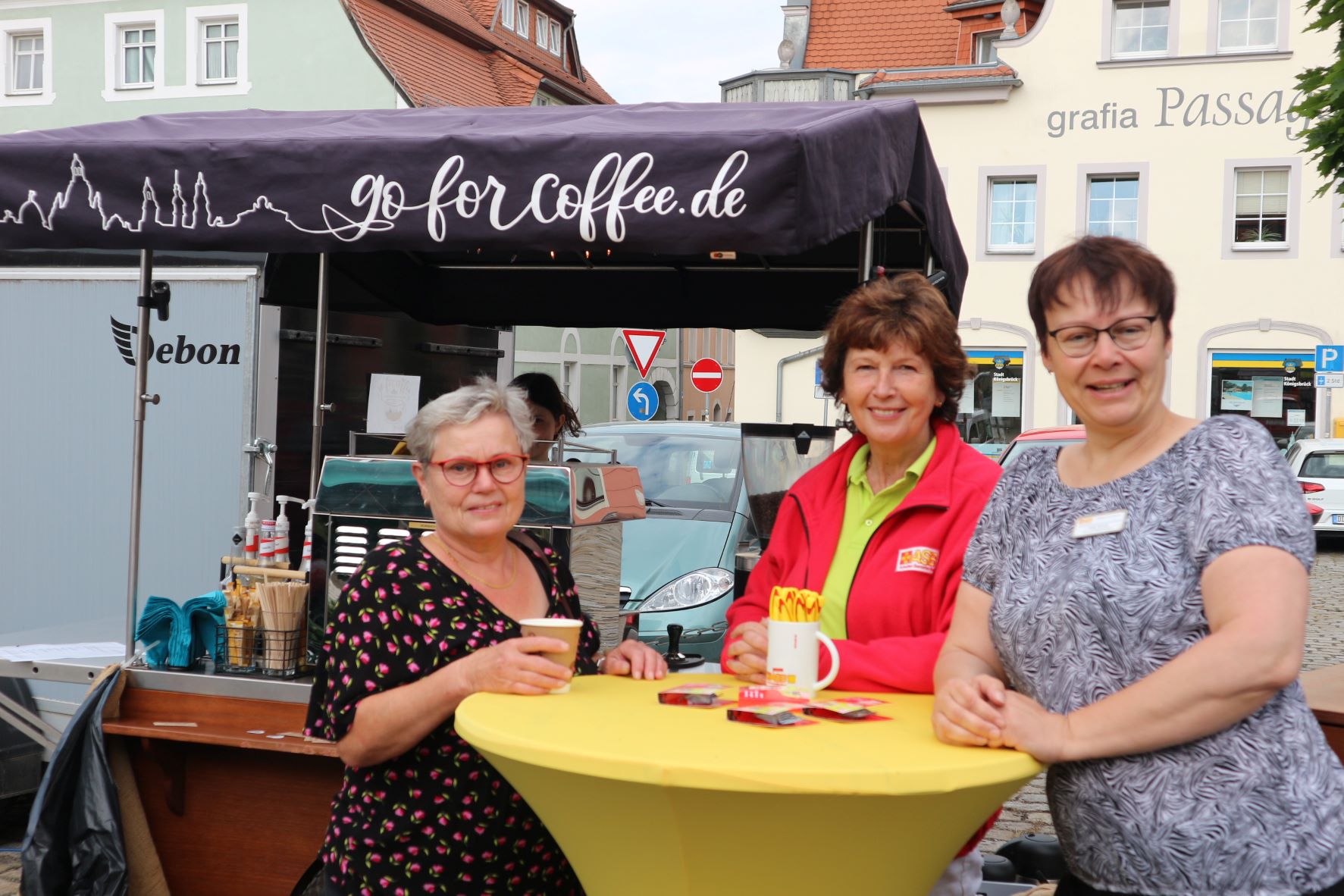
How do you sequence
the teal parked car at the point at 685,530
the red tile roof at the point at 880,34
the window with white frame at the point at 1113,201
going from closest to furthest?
the teal parked car at the point at 685,530, the window with white frame at the point at 1113,201, the red tile roof at the point at 880,34

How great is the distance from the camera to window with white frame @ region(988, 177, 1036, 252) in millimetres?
24266

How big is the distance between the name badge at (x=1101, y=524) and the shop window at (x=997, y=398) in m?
22.8

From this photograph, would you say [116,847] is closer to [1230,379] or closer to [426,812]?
[426,812]

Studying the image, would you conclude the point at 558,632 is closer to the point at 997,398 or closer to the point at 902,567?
the point at 902,567

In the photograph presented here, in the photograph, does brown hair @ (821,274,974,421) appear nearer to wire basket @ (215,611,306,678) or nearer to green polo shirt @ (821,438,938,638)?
green polo shirt @ (821,438,938,638)

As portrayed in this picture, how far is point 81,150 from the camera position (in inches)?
139

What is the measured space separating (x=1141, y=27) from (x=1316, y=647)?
17.1m

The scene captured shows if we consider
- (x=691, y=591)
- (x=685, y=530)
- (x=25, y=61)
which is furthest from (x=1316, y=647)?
(x=25, y=61)

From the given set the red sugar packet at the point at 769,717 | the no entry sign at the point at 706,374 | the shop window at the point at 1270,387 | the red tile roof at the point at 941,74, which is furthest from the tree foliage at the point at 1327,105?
the red tile roof at the point at 941,74

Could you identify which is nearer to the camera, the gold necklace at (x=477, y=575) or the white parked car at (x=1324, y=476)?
the gold necklace at (x=477, y=575)

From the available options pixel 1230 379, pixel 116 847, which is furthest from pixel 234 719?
pixel 1230 379

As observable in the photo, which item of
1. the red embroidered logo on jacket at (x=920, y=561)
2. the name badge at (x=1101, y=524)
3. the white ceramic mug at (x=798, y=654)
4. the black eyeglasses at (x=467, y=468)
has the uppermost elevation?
the black eyeglasses at (x=467, y=468)

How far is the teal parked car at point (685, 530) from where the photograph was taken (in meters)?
6.83

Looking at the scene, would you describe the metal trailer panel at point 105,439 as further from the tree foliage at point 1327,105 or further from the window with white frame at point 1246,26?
the window with white frame at point 1246,26
